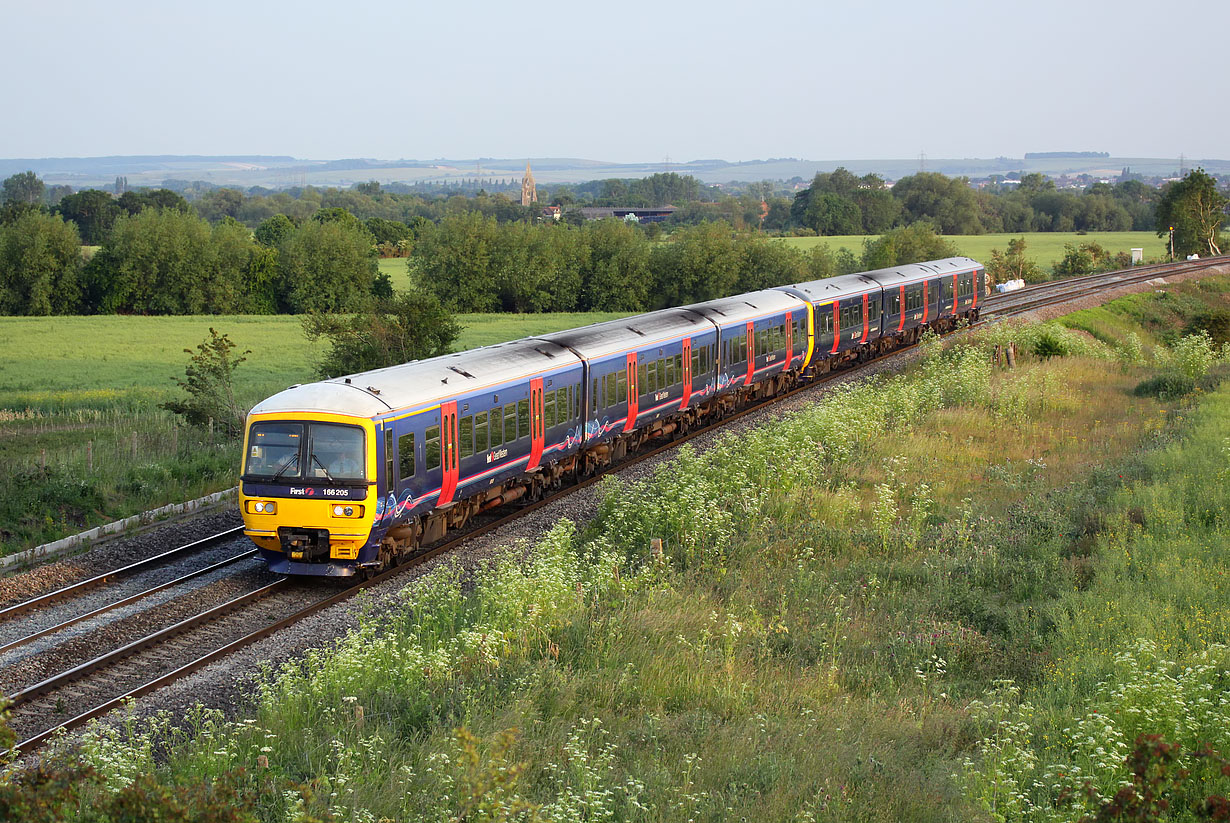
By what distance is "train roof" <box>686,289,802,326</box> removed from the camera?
90.6 feet

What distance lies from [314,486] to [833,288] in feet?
76.8

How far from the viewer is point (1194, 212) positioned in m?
83.6

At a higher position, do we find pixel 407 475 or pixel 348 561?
pixel 407 475

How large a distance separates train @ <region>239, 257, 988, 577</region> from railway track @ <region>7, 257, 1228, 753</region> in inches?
15.5

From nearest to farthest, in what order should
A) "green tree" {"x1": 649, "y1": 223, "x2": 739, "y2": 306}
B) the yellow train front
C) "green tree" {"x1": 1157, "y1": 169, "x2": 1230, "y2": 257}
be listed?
the yellow train front < "green tree" {"x1": 649, "y1": 223, "x2": 739, "y2": 306} < "green tree" {"x1": 1157, "y1": 169, "x2": 1230, "y2": 257}

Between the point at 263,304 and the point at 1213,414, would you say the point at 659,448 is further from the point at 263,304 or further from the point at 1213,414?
the point at 263,304

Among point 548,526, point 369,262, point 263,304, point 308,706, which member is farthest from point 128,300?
point 308,706

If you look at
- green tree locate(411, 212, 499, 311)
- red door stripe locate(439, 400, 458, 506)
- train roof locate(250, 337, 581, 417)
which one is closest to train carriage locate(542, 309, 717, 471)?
train roof locate(250, 337, 581, 417)

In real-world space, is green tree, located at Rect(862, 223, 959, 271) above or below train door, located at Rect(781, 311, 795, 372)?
above

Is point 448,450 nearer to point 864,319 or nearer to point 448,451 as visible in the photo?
point 448,451

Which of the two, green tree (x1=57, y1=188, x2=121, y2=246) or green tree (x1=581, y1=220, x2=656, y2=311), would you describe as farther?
green tree (x1=57, y1=188, x2=121, y2=246)

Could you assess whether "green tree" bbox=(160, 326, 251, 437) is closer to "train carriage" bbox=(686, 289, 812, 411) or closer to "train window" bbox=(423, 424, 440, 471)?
"train window" bbox=(423, 424, 440, 471)

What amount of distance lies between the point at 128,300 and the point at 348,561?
6790cm

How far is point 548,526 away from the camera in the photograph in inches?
715
